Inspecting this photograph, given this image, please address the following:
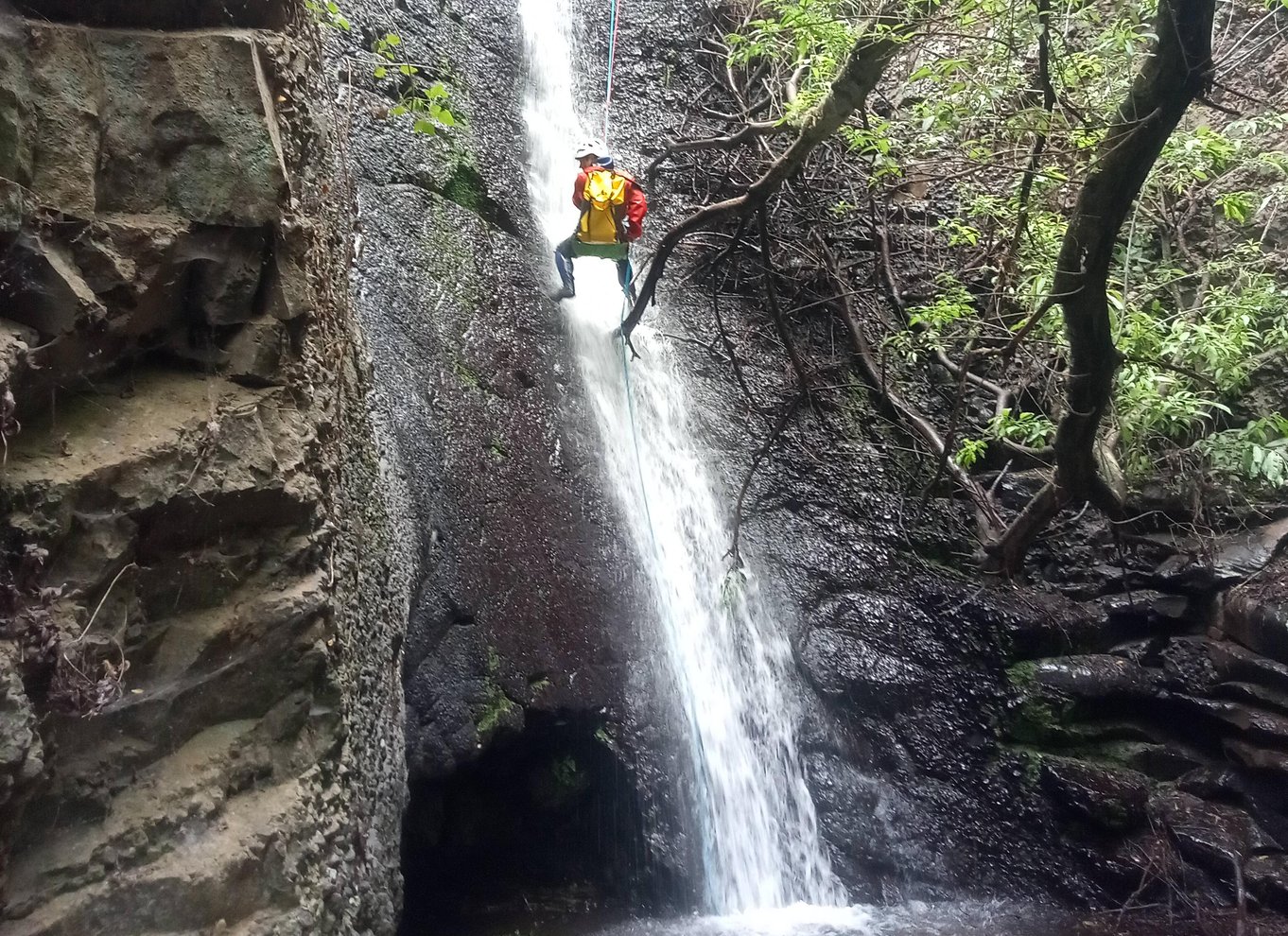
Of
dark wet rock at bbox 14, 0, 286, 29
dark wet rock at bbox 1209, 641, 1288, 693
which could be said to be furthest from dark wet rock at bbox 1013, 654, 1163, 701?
dark wet rock at bbox 14, 0, 286, 29

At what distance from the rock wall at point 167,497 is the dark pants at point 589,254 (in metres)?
3.28

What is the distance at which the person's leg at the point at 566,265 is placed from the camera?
612 centimetres

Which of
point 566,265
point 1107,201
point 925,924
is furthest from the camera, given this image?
point 566,265

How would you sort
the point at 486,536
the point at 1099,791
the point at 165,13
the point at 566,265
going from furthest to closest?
the point at 566,265 < the point at 1099,791 < the point at 486,536 < the point at 165,13

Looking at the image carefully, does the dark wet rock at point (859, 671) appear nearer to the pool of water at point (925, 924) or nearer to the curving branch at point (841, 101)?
the pool of water at point (925, 924)

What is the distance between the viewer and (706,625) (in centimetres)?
560

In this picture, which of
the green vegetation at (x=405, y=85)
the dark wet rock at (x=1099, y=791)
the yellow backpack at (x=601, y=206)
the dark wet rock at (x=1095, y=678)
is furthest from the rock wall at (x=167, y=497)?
the dark wet rock at (x=1095, y=678)

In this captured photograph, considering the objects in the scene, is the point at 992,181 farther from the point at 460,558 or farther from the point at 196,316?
the point at 196,316

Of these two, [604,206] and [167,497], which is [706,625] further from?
[167,497]

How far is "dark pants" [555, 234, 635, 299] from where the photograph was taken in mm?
5840

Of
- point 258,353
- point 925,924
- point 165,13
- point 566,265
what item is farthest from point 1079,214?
point 925,924

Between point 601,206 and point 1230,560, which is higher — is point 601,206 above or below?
above

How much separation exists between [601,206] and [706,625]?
2.86 m

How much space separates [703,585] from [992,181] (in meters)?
3.91
